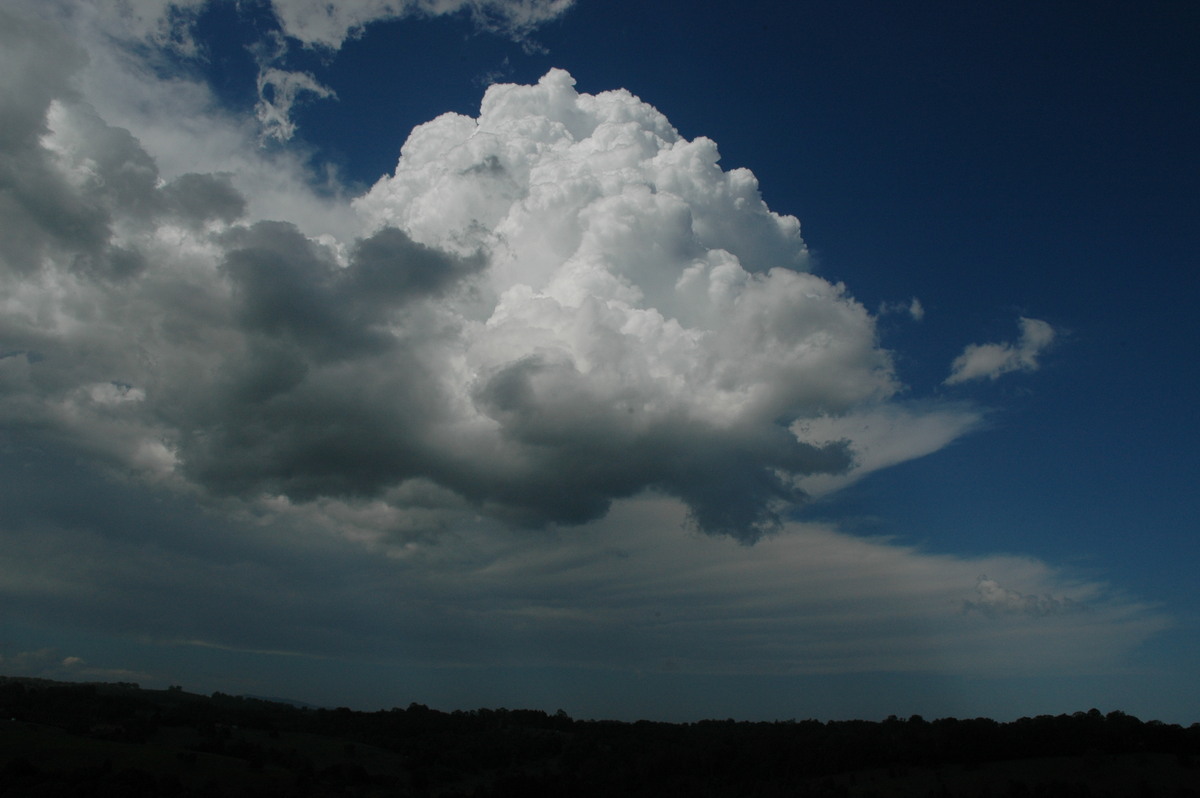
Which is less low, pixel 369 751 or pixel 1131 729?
pixel 1131 729

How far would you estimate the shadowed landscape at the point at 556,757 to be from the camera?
4540 inches

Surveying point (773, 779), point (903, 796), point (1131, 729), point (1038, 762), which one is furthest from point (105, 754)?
point (1131, 729)

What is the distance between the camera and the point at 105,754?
382 ft

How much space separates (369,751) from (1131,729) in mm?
148451

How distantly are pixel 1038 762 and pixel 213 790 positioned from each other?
132 meters

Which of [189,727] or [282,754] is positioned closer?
[282,754]

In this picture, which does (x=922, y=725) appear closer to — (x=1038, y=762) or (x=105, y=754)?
(x=1038, y=762)

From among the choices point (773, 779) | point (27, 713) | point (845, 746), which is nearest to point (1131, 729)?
point (845, 746)

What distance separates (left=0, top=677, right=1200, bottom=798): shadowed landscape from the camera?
11531 cm

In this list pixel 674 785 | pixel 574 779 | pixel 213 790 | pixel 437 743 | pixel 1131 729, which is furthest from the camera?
pixel 437 743

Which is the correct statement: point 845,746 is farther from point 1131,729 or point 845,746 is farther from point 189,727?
point 189,727

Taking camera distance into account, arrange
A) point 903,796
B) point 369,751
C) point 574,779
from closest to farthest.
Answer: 1. point 903,796
2. point 574,779
3. point 369,751

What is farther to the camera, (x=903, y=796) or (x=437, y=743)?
(x=437, y=743)

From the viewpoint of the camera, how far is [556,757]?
17812 centimetres
